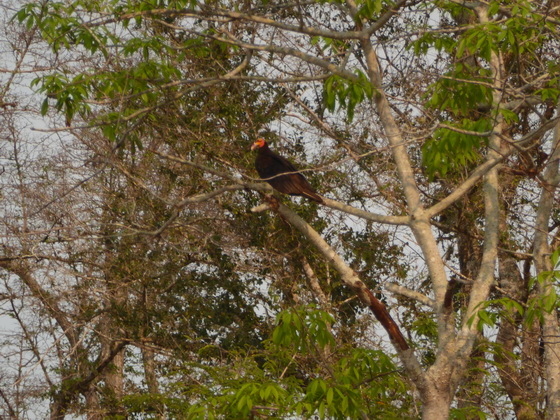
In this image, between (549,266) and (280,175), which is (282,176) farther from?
(549,266)

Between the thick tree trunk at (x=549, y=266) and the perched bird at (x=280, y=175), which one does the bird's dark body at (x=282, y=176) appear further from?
the thick tree trunk at (x=549, y=266)

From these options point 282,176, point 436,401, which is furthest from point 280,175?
point 436,401

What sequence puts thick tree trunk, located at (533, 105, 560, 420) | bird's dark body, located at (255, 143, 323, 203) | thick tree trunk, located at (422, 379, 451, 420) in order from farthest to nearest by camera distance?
bird's dark body, located at (255, 143, 323, 203), thick tree trunk, located at (533, 105, 560, 420), thick tree trunk, located at (422, 379, 451, 420)

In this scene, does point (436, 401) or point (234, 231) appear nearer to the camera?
point (436, 401)

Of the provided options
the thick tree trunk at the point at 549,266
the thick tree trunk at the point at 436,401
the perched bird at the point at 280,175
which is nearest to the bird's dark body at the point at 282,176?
the perched bird at the point at 280,175

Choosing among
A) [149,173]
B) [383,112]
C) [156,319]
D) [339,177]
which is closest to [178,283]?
[156,319]

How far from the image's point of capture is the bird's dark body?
21.6ft

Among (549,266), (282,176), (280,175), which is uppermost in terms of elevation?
(282,176)

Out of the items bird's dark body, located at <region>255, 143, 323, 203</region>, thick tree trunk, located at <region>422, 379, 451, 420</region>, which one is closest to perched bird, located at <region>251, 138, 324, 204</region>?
bird's dark body, located at <region>255, 143, 323, 203</region>

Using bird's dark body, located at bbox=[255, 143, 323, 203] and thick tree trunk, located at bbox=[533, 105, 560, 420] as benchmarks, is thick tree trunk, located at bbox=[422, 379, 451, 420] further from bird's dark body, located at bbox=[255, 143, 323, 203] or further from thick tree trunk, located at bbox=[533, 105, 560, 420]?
bird's dark body, located at bbox=[255, 143, 323, 203]

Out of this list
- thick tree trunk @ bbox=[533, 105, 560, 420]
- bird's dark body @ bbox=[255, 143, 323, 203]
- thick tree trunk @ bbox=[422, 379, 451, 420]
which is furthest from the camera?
bird's dark body @ bbox=[255, 143, 323, 203]

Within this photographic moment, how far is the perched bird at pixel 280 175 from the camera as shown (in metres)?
6.60

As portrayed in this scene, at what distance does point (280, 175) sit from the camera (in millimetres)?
6496

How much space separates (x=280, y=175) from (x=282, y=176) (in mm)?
247
